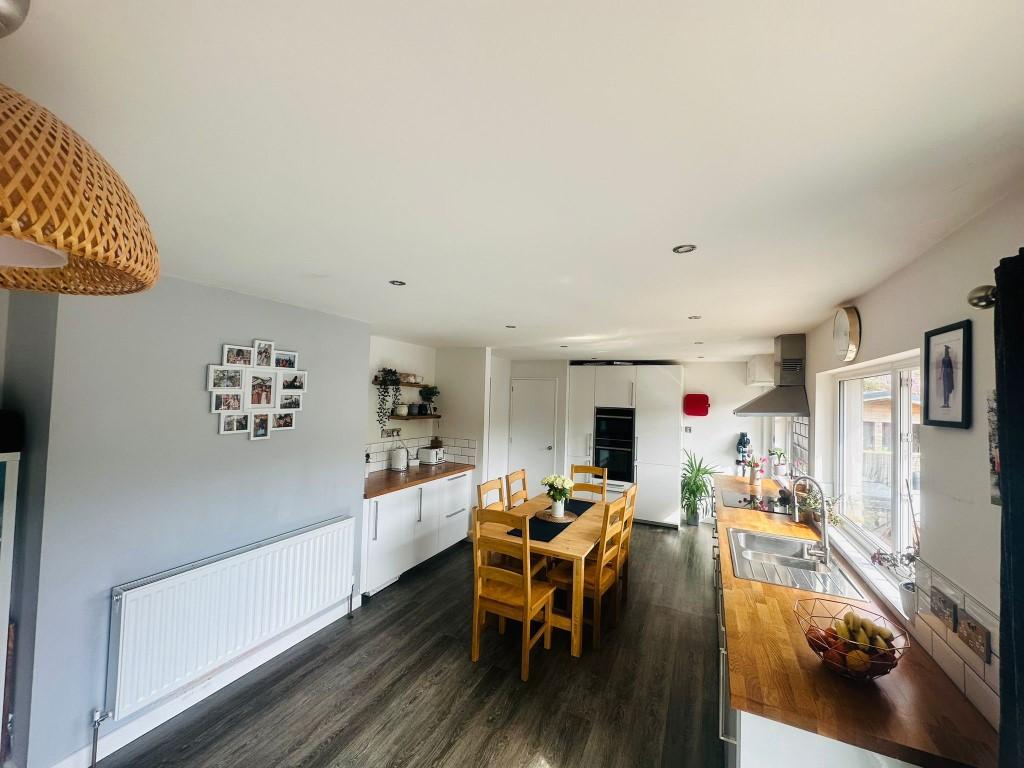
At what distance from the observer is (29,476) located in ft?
5.51

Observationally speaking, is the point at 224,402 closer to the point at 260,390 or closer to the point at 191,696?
the point at 260,390

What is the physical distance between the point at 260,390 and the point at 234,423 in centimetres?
24

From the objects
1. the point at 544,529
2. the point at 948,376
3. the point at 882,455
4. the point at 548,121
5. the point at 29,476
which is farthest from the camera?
the point at 544,529

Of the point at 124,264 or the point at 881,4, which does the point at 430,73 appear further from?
the point at 881,4

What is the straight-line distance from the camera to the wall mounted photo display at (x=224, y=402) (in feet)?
7.14

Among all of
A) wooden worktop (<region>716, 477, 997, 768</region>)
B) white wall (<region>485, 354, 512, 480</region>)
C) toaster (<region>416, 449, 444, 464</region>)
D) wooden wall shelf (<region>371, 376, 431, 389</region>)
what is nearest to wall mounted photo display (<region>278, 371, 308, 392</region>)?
wooden wall shelf (<region>371, 376, 431, 389</region>)

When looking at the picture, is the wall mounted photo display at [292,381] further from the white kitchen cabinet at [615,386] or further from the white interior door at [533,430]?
the white kitchen cabinet at [615,386]

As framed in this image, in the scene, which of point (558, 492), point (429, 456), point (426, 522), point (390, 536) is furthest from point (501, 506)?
point (429, 456)

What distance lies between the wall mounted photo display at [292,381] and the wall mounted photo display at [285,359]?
0.05 m

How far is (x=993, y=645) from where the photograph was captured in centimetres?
106

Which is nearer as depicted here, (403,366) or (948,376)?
(948,376)

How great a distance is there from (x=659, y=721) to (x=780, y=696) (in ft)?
4.11

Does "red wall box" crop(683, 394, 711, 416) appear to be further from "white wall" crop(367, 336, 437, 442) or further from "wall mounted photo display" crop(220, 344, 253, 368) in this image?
"wall mounted photo display" crop(220, 344, 253, 368)

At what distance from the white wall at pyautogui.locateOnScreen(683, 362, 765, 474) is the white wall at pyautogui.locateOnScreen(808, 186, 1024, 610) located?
3.94m
